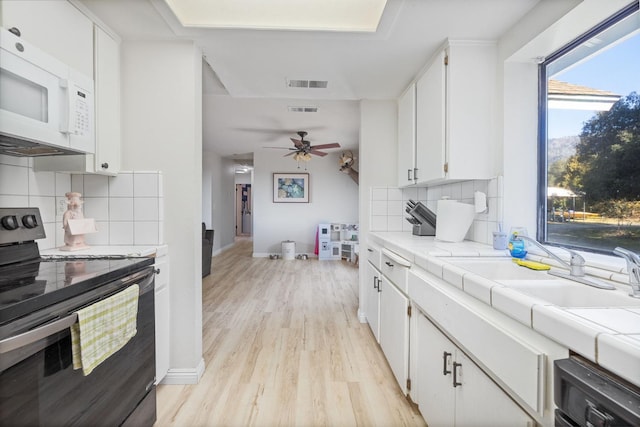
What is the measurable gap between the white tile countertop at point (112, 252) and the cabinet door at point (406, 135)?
190cm

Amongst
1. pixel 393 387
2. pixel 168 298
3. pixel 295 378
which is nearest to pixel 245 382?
pixel 295 378

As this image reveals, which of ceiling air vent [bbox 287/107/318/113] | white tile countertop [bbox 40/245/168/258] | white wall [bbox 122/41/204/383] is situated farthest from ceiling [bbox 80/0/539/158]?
white tile countertop [bbox 40/245/168/258]

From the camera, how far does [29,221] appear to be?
4.48 feet

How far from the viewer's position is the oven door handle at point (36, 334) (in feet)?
2.39

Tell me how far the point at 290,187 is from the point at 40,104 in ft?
17.5

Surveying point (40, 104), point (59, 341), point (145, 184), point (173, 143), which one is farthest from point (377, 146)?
point (59, 341)

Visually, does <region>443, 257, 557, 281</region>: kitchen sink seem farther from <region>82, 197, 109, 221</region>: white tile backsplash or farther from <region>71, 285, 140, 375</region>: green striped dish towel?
<region>82, 197, 109, 221</region>: white tile backsplash

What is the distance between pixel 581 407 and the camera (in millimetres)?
571

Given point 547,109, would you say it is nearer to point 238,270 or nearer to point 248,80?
point 248,80

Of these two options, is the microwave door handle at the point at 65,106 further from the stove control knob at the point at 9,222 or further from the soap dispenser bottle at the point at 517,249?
the soap dispenser bottle at the point at 517,249

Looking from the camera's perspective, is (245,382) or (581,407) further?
(245,382)

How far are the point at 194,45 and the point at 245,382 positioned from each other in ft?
7.07

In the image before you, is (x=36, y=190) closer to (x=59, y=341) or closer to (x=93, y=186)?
(x=93, y=186)

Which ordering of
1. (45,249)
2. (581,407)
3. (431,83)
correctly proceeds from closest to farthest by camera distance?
(581,407)
(45,249)
(431,83)
